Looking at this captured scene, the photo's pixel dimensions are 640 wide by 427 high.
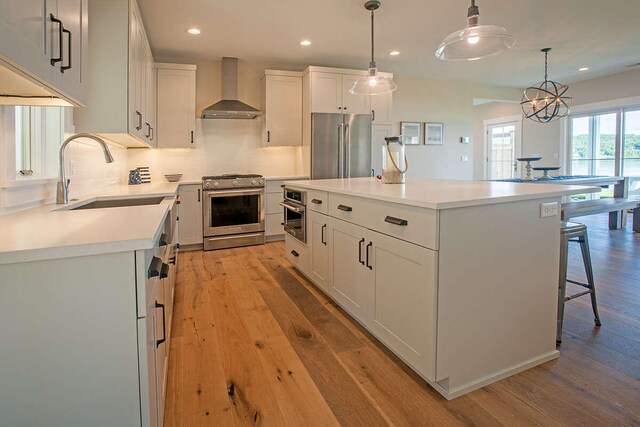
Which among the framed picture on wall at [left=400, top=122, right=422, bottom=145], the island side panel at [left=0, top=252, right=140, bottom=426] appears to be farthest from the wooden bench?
the framed picture on wall at [left=400, top=122, right=422, bottom=145]

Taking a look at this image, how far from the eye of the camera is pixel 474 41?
7.61 feet

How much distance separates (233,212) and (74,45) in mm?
3522

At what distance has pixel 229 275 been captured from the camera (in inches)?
147

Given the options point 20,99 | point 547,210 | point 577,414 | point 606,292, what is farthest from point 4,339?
point 606,292

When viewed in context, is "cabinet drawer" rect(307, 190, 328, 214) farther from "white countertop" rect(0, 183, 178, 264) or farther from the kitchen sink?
"white countertop" rect(0, 183, 178, 264)

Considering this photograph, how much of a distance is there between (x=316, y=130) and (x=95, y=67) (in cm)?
307

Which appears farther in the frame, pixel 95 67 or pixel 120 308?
pixel 95 67

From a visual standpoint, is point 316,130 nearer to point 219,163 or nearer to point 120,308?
point 219,163

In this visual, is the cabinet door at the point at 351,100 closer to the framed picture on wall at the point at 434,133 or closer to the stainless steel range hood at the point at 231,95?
the stainless steel range hood at the point at 231,95

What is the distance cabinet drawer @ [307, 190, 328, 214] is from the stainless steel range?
191cm

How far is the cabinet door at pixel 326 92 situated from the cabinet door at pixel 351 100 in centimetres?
7

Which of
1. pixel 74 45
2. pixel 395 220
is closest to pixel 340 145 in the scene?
pixel 395 220

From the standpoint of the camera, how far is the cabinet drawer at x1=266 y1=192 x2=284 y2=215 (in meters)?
5.19

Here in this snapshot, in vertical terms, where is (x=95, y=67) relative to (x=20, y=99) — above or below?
above
